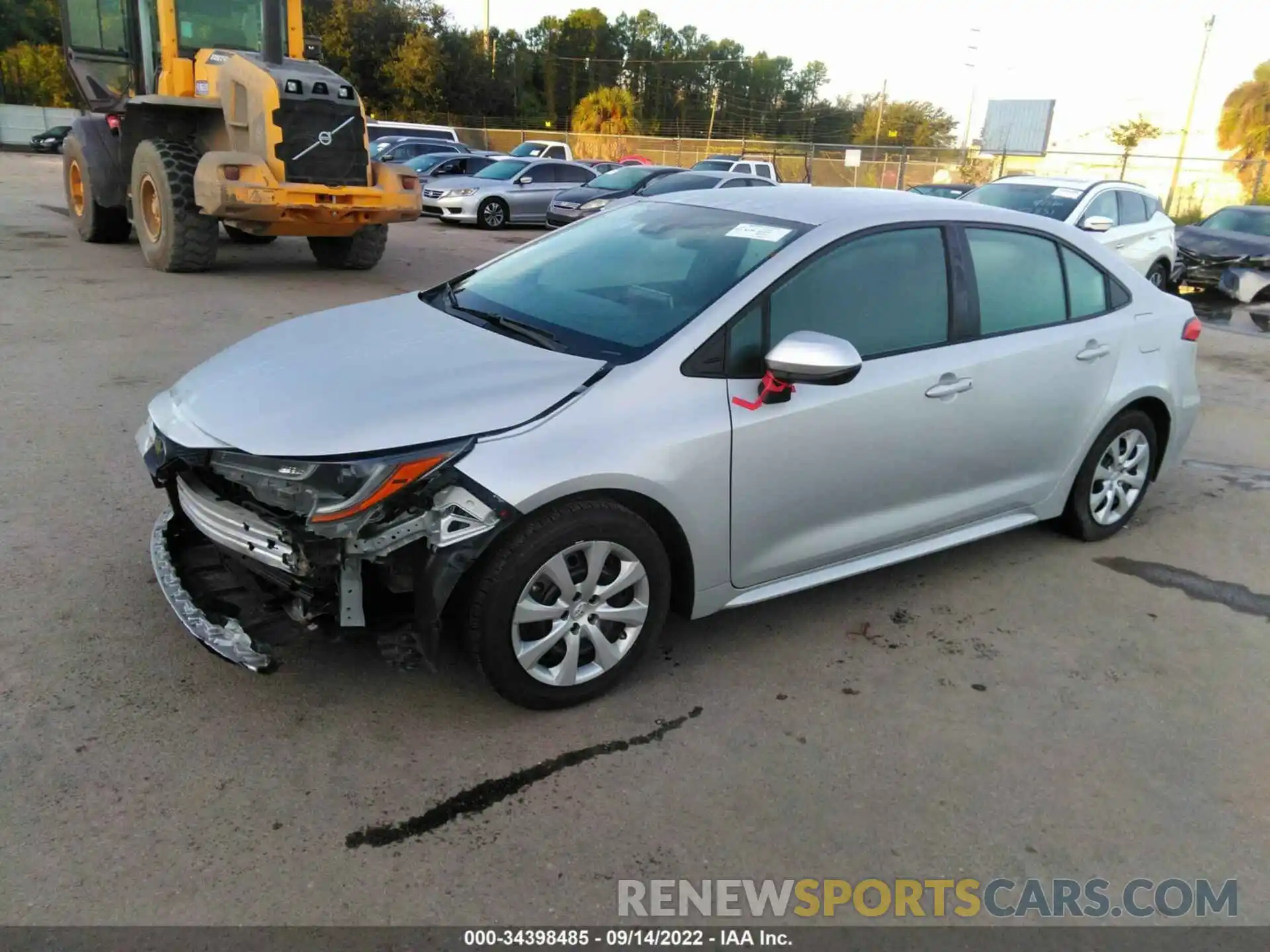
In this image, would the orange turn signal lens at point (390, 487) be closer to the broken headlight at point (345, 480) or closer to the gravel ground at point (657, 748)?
the broken headlight at point (345, 480)

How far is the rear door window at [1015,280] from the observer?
162 inches

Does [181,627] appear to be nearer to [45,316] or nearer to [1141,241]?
[45,316]

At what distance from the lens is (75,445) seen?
17.5 feet

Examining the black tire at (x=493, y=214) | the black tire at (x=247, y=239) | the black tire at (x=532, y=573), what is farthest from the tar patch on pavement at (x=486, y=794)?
the black tire at (x=493, y=214)

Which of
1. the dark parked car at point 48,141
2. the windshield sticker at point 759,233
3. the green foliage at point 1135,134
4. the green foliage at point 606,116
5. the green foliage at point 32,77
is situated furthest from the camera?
the green foliage at point 606,116

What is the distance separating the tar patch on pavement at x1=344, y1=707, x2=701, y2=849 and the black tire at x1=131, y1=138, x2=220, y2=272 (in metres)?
9.64

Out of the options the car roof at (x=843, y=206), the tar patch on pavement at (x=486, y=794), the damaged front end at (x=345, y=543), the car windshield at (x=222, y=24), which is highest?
the car windshield at (x=222, y=24)

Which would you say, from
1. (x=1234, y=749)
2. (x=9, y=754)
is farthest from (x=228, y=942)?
(x=1234, y=749)

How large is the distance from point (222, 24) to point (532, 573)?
11062 millimetres

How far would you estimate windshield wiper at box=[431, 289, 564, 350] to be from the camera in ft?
11.3

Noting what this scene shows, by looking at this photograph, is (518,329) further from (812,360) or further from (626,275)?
(812,360)

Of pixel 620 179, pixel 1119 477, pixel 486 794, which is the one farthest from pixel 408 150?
pixel 486 794

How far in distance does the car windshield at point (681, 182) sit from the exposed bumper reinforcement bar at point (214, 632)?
13905mm

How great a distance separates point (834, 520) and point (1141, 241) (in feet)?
35.9
